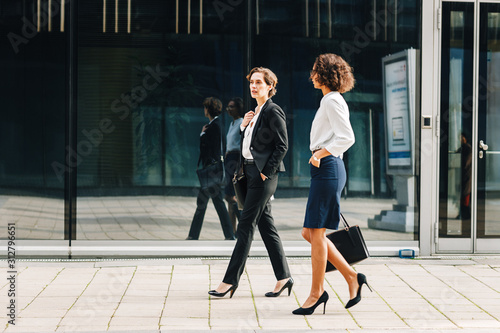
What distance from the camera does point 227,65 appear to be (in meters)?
7.20

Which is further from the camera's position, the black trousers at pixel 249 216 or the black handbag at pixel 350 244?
the black trousers at pixel 249 216

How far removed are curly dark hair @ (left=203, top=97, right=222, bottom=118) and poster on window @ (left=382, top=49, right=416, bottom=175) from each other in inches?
71.6

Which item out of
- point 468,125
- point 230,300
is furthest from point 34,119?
point 468,125

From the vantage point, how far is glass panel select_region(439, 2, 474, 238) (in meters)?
7.45

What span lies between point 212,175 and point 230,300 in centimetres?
217

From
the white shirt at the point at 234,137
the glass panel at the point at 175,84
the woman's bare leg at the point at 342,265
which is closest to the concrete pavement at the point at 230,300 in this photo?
the woman's bare leg at the point at 342,265

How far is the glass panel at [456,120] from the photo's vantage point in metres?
7.45

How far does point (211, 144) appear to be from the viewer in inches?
285

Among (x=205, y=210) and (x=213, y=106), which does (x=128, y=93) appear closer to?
(x=213, y=106)

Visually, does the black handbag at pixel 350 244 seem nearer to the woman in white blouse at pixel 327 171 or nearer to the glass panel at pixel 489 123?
the woman in white blouse at pixel 327 171

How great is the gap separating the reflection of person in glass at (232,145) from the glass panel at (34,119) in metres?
1.72

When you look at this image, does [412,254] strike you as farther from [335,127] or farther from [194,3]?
[194,3]

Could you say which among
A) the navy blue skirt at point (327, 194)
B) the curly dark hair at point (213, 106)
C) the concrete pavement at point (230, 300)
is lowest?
the concrete pavement at point (230, 300)

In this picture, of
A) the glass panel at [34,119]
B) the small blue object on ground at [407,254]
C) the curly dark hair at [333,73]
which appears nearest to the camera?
the curly dark hair at [333,73]
